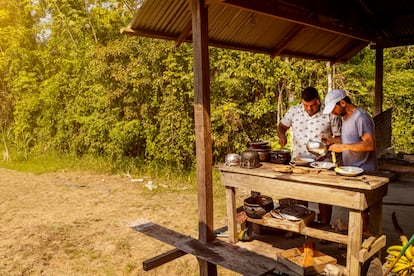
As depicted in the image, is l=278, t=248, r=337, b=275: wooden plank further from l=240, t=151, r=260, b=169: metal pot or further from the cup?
the cup

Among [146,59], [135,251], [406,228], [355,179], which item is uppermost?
[146,59]

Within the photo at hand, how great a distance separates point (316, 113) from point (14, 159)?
12.7 metres

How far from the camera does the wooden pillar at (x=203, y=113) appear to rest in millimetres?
3602

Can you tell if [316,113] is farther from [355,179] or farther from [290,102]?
[290,102]

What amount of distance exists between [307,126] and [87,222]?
533 cm

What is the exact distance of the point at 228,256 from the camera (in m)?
3.54

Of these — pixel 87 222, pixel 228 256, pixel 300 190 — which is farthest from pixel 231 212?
pixel 87 222

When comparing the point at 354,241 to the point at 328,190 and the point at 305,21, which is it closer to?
the point at 328,190

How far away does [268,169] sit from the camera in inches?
146

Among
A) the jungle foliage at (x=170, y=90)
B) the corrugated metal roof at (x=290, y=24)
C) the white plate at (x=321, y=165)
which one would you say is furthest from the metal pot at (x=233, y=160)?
the jungle foliage at (x=170, y=90)

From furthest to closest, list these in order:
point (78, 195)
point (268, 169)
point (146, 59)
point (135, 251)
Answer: point (146, 59) < point (78, 195) < point (135, 251) < point (268, 169)

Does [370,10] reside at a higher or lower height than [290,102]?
higher

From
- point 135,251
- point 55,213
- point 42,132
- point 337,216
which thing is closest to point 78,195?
point 55,213

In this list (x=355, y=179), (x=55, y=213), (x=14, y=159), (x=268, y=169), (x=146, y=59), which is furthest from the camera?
(x=14, y=159)
